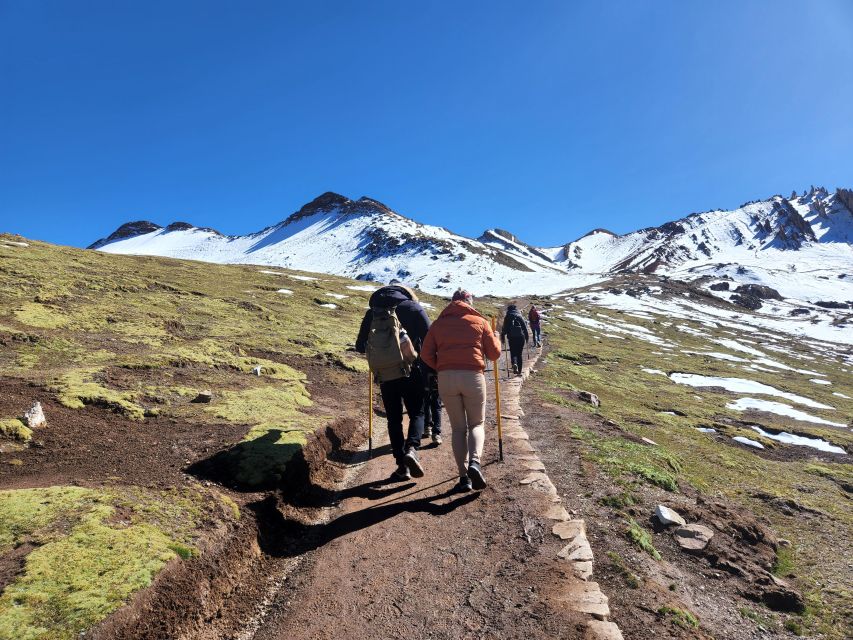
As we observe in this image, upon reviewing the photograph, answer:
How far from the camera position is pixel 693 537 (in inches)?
278

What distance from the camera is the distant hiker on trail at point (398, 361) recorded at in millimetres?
8242

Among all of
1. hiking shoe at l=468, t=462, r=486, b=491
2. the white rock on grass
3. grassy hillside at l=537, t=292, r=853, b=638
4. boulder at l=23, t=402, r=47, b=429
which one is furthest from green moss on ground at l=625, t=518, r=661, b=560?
the white rock on grass

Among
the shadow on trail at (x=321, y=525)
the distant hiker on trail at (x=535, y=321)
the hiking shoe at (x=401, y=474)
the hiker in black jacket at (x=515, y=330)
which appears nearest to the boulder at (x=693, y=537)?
the shadow on trail at (x=321, y=525)

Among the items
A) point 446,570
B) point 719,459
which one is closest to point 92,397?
point 446,570

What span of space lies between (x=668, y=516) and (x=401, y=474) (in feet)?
15.6

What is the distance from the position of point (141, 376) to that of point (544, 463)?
11264mm

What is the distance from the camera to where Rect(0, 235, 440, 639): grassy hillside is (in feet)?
16.0

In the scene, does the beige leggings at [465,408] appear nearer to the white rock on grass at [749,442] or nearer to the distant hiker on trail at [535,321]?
the white rock on grass at [749,442]

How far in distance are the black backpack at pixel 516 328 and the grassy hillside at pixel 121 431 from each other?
24.1 ft

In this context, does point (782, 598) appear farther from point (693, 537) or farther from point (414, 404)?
point (414, 404)

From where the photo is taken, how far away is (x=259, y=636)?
5.05 meters

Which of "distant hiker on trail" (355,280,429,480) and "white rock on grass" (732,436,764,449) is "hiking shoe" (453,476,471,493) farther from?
"white rock on grass" (732,436,764,449)

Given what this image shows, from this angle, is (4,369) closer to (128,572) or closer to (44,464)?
(44,464)

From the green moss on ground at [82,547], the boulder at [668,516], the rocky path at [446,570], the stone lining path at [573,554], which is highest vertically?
the green moss on ground at [82,547]
